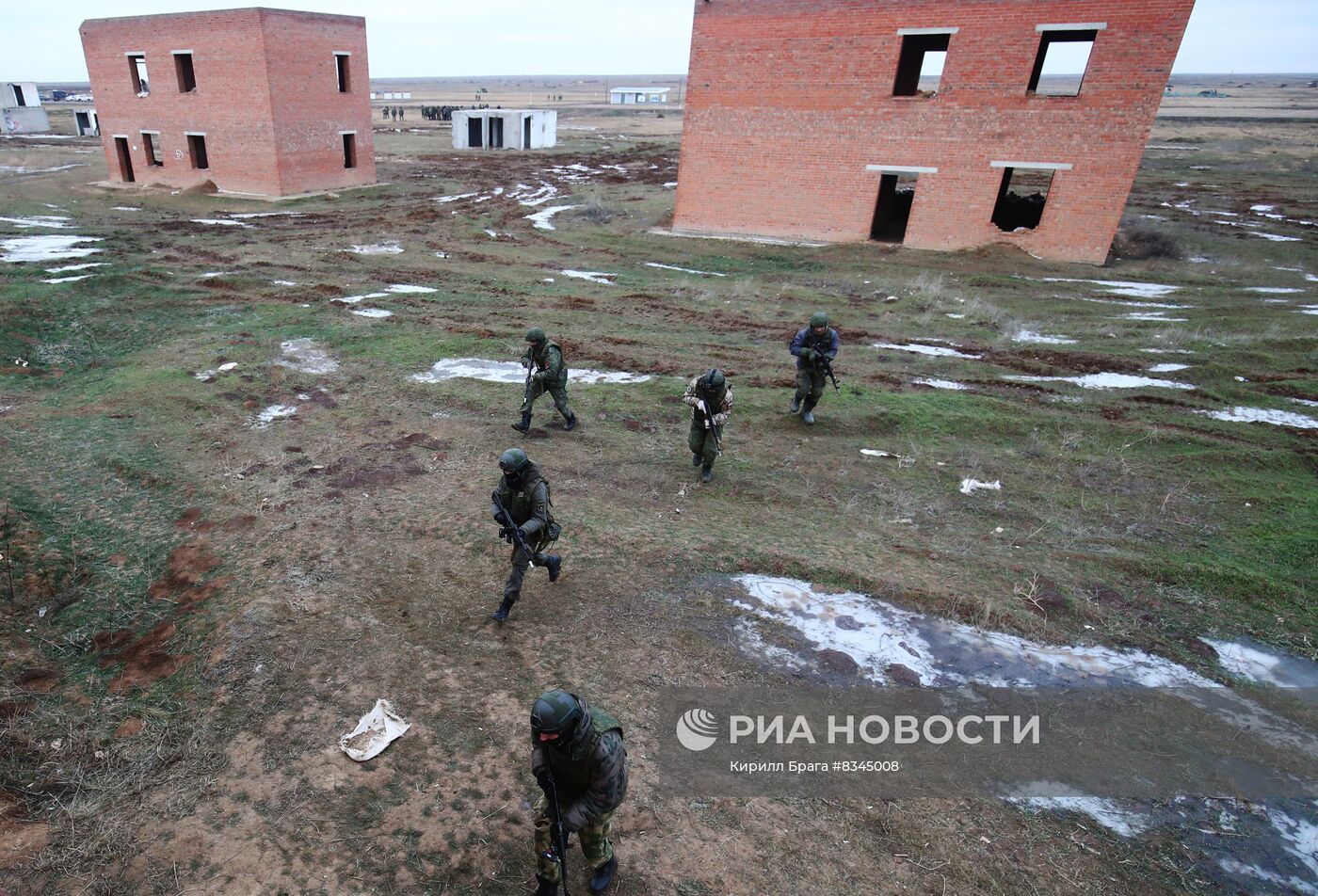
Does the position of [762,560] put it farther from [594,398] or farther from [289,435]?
[289,435]

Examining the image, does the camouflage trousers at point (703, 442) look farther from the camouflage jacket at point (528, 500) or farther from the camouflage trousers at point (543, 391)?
the camouflage jacket at point (528, 500)

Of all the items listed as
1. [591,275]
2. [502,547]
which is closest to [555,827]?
[502,547]

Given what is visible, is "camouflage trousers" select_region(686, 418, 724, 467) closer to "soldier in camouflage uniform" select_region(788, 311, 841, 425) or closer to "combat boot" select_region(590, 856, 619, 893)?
"soldier in camouflage uniform" select_region(788, 311, 841, 425)

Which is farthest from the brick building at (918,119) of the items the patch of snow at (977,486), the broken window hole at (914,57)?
the patch of snow at (977,486)

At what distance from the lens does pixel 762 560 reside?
20.5ft

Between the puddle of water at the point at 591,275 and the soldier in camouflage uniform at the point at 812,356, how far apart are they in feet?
26.3

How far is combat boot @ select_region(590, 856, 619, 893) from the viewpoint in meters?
3.46

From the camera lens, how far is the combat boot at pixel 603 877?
346 centimetres

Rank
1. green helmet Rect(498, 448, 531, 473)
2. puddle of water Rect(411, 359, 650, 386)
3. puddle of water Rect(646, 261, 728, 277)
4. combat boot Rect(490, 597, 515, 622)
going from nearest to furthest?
green helmet Rect(498, 448, 531, 473) < combat boot Rect(490, 597, 515, 622) < puddle of water Rect(411, 359, 650, 386) < puddle of water Rect(646, 261, 728, 277)

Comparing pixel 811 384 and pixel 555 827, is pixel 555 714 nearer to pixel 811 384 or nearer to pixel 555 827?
pixel 555 827

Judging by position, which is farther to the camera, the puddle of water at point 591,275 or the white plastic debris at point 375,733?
the puddle of water at point 591,275

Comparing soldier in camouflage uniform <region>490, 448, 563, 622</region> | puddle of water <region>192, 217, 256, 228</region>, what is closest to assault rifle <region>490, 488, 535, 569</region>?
soldier in camouflage uniform <region>490, 448, 563, 622</region>

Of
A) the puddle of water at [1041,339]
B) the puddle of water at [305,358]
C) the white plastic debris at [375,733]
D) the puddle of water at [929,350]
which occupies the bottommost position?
the white plastic debris at [375,733]

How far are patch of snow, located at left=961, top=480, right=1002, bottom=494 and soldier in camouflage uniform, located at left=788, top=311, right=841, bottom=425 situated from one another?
2099 mm
